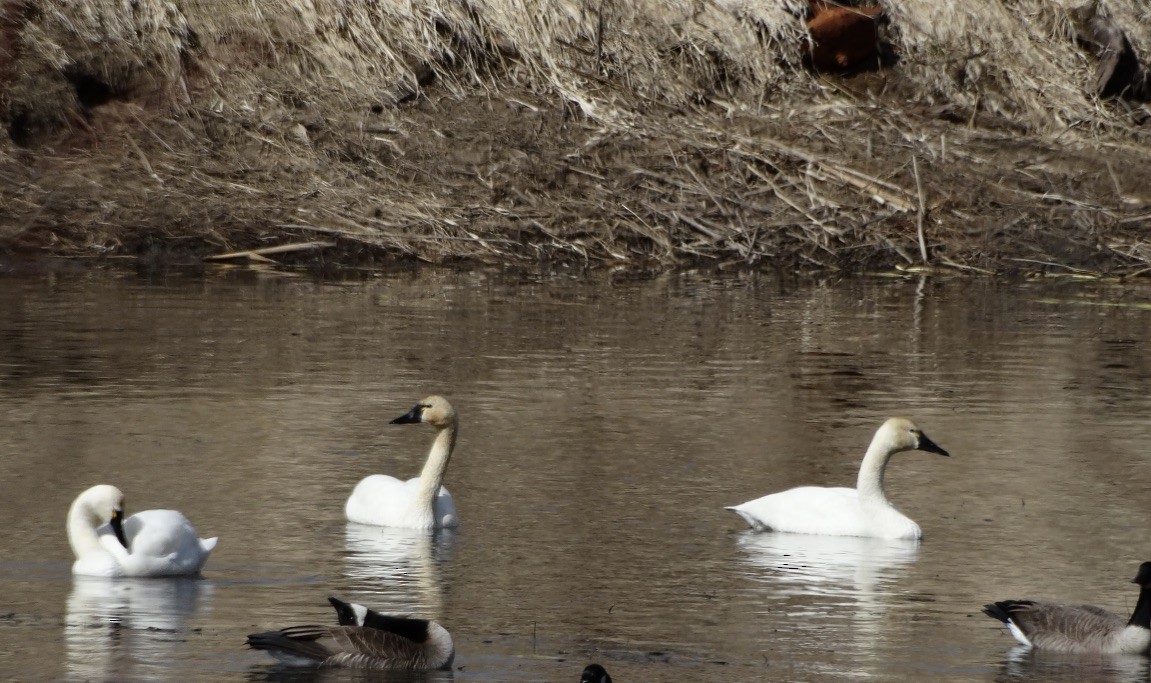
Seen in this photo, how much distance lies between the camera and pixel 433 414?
994 centimetres

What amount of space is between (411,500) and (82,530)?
1.81 meters

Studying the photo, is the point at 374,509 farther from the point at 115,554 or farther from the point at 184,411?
the point at 184,411

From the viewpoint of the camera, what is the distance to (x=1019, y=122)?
24703 mm

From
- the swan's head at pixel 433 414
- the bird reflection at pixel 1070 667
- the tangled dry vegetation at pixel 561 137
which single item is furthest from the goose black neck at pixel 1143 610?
the tangled dry vegetation at pixel 561 137

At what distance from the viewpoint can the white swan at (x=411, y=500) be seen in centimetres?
947

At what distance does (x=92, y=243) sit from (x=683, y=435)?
10870 millimetres

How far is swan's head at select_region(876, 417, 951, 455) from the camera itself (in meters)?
9.97

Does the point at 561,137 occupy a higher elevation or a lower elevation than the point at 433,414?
higher

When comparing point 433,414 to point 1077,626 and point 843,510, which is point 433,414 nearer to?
Answer: point 843,510

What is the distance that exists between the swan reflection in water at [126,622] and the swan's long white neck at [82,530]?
138mm

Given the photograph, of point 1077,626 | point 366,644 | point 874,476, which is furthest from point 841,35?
point 366,644

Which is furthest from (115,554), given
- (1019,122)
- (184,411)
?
(1019,122)

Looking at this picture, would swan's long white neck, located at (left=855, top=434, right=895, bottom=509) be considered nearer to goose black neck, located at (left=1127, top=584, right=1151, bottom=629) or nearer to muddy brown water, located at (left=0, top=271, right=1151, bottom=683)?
muddy brown water, located at (left=0, top=271, right=1151, bottom=683)

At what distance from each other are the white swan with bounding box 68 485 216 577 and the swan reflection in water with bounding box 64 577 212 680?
63 millimetres
